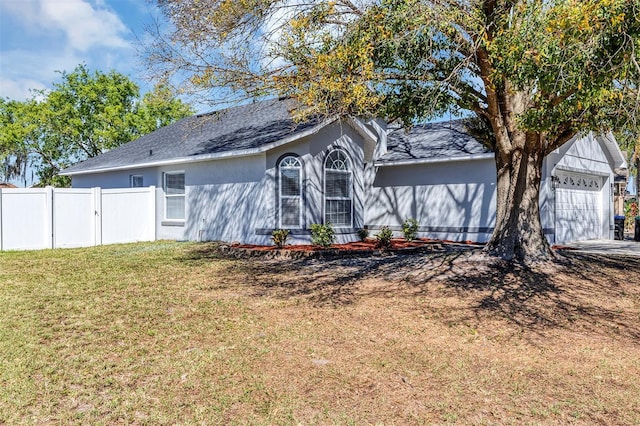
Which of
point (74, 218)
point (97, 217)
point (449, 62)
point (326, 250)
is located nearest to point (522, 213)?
point (449, 62)

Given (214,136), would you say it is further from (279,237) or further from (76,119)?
(76,119)

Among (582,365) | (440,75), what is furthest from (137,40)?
(582,365)

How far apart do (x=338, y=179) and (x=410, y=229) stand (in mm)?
2961

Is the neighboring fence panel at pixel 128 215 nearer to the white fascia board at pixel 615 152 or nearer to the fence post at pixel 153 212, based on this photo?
the fence post at pixel 153 212

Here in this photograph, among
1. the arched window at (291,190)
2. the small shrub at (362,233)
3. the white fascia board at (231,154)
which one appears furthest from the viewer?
the small shrub at (362,233)

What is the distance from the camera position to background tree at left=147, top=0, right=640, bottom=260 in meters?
6.05

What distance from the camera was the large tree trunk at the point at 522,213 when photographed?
9.78m

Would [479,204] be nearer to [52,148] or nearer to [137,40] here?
[137,40]

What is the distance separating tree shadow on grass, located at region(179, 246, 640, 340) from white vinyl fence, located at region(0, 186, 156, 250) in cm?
543

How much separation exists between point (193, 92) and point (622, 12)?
811cm

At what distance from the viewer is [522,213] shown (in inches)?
390

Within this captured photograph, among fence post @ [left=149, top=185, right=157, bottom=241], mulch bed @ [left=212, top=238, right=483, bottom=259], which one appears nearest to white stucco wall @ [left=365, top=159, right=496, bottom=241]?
mulch bed @ [left=212, top=238, right=483, bottom=259]

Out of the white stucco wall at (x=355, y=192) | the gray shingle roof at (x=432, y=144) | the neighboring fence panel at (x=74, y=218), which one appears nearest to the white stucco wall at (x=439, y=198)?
the white stucco wall at (x=355, y=192)

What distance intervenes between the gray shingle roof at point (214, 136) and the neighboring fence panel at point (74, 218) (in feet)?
8.48
